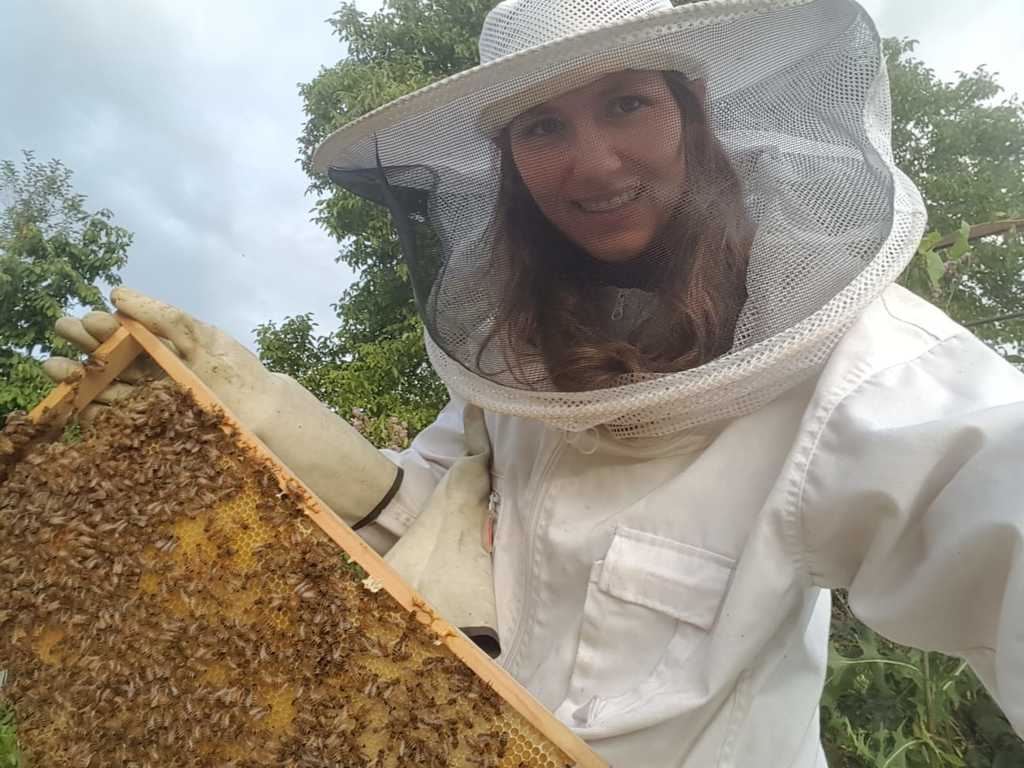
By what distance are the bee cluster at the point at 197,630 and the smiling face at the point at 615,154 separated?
104 centimetres

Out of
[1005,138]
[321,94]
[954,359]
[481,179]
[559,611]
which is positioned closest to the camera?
[954,359]

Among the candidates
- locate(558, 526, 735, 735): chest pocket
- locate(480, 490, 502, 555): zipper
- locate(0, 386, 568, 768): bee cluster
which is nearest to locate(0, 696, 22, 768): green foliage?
locate(0, 386, 568, 768): bee cluster

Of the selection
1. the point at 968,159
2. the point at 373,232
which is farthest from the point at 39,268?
the point at 968,159

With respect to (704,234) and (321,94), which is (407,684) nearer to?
(704,234)

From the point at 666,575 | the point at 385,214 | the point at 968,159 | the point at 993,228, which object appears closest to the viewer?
the point at 666,575

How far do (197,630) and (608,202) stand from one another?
1406 millimetres

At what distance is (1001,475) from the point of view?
3.09 feet

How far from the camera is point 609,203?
153 cm

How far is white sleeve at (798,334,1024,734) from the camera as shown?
0.93m

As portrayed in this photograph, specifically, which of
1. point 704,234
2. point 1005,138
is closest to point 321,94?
point 704,234

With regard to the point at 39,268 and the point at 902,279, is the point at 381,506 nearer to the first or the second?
the point at 902,279

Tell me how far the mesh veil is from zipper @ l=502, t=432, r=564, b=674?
0.24 metres

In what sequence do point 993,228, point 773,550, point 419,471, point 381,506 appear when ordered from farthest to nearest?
point 993,228, point 419,471, point 381,506, point 773,550

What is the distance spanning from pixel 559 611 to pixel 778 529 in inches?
23.9
